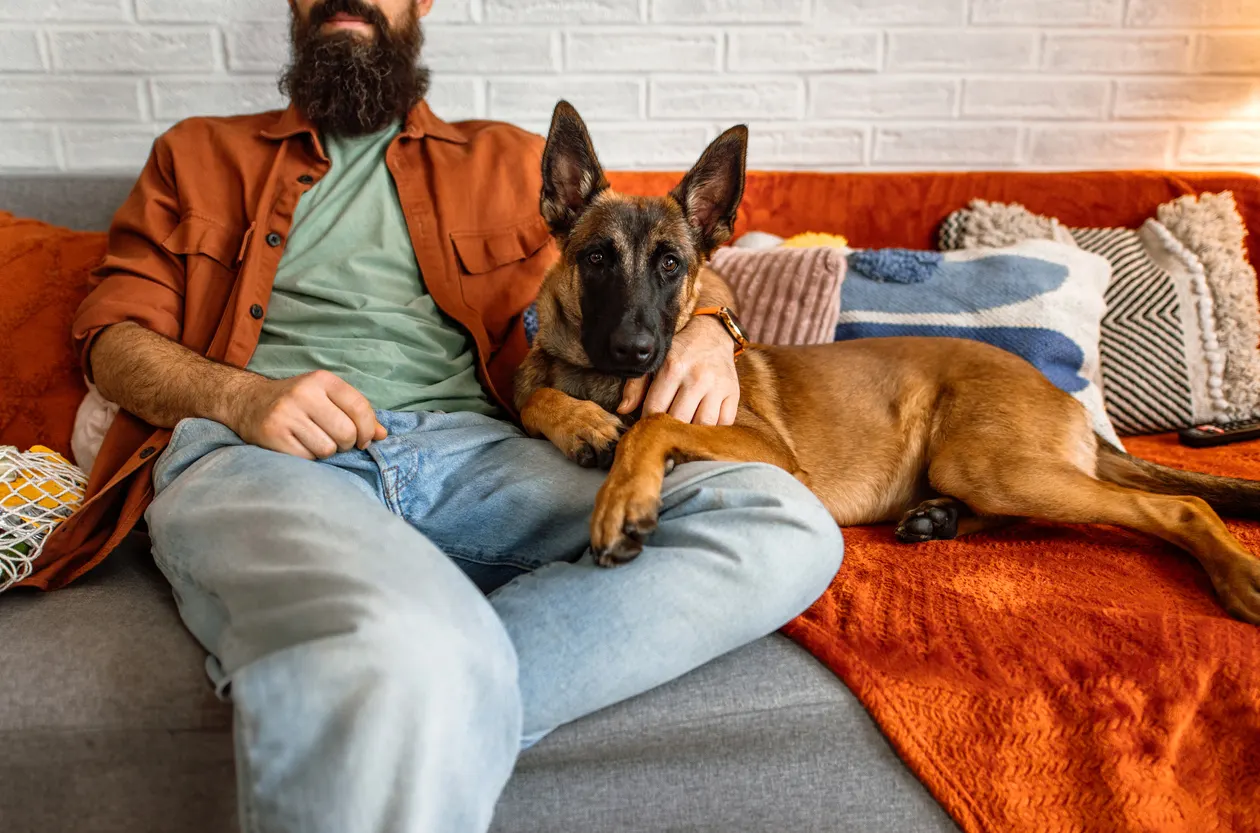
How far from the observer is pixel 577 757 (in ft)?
4.49

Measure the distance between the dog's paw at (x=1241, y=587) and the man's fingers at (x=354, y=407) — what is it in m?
1.77

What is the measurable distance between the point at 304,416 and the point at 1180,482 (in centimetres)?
209

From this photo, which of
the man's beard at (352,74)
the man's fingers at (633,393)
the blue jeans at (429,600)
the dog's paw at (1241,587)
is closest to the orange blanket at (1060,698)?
the dog's paw at (1241,587)

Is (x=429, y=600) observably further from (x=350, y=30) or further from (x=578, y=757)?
(x=350, y=30)

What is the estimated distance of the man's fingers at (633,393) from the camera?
6.50 feet

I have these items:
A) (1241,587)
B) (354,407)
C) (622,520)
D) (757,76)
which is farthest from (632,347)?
(757,76)

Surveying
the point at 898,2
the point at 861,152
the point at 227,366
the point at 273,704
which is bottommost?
the point at 273,704

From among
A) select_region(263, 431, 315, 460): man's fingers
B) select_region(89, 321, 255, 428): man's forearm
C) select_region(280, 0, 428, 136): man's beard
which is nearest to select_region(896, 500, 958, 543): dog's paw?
select_region(263, 431, 315, 460): man's fingers

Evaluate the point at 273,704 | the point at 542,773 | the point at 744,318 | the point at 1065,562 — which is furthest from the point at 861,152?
the point at 273,704

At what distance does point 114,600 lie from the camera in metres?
1.63

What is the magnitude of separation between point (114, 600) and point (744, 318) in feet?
5.95

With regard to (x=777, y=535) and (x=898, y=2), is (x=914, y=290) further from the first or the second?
(x=777, y=535)

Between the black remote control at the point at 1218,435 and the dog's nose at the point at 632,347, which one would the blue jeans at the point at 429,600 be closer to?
the dog's nose at the point at 632,347

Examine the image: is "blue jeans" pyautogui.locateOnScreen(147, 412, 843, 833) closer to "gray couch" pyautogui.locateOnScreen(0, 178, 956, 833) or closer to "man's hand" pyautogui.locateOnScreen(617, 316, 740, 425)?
"gray couch" pyautogui.locateOnScreen(0, 178, 956, 833)
